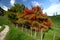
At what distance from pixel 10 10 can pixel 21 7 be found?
2.32m

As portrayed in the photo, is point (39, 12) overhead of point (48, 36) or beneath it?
overhead

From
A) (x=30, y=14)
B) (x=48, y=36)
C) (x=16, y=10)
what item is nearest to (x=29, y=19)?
(x=30, y=14)

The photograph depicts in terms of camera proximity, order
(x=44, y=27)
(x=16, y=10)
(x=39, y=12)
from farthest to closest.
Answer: (x=16, y=10) → (x=39, y=12) → (x=44, y=27)

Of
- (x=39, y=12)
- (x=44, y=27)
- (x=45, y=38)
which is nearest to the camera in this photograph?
(x=45, y=38)

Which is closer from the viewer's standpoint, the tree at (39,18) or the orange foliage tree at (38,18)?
the tree at (39,18)

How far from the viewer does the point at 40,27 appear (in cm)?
3772

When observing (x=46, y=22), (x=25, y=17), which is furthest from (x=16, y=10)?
(x=46, y=22)

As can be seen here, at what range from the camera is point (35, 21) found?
38.9 metres

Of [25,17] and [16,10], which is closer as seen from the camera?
[25,17]

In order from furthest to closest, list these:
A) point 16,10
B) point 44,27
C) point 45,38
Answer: point 16,10, point 44,27, point 45,38

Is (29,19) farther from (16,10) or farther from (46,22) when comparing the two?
(16,10)

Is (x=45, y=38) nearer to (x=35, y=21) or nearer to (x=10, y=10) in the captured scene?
(x=35, y=21)

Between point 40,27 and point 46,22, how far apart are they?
1.49 m

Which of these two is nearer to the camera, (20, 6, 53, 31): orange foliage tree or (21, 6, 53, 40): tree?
(21, 6, 53, 40): tree
